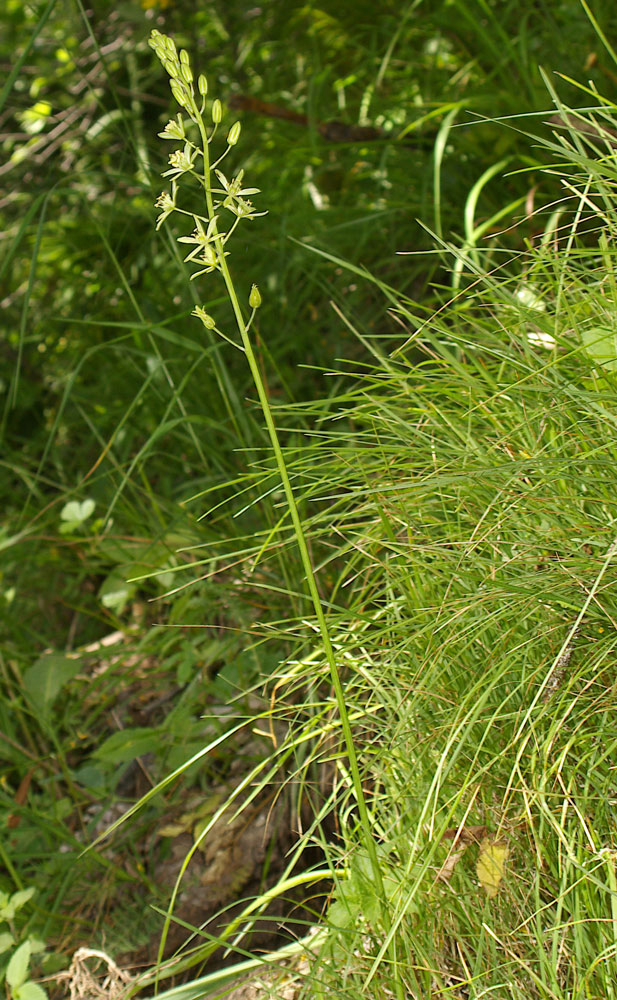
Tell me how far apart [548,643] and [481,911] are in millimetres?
289

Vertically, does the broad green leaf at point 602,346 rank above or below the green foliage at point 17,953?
above

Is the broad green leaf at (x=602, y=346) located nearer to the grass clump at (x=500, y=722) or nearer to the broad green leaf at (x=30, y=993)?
the grass clump at (x=500, y=722)

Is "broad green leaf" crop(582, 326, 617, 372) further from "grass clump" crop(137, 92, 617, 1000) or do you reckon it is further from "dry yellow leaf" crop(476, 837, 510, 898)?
"dry yellow leaf" crop(476, 837, 510, 898)

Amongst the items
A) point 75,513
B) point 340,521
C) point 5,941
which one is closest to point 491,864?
point 340,521

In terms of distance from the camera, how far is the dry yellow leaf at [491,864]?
96 centimetres

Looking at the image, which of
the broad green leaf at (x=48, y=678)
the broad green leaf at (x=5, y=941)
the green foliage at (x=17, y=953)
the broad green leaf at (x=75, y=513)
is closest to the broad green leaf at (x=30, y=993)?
the green foliage at (x=17, y=953)

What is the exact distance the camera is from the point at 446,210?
2.11 meters

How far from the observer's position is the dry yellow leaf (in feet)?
3.15

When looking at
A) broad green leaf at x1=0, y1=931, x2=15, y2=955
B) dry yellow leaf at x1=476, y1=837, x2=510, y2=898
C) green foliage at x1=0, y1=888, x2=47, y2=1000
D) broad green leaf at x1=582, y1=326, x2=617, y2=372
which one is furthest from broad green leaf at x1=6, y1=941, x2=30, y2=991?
broad green leaf at x1=582, y1=326, x2=617, y2=372

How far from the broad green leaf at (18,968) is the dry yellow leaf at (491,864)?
2.06 ft

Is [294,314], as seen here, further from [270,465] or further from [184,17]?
[184,17]

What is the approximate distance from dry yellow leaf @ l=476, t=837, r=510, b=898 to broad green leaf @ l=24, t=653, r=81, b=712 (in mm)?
941

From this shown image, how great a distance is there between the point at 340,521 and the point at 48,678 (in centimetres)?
71

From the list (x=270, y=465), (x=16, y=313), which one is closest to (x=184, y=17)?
(x=16, y=313)
